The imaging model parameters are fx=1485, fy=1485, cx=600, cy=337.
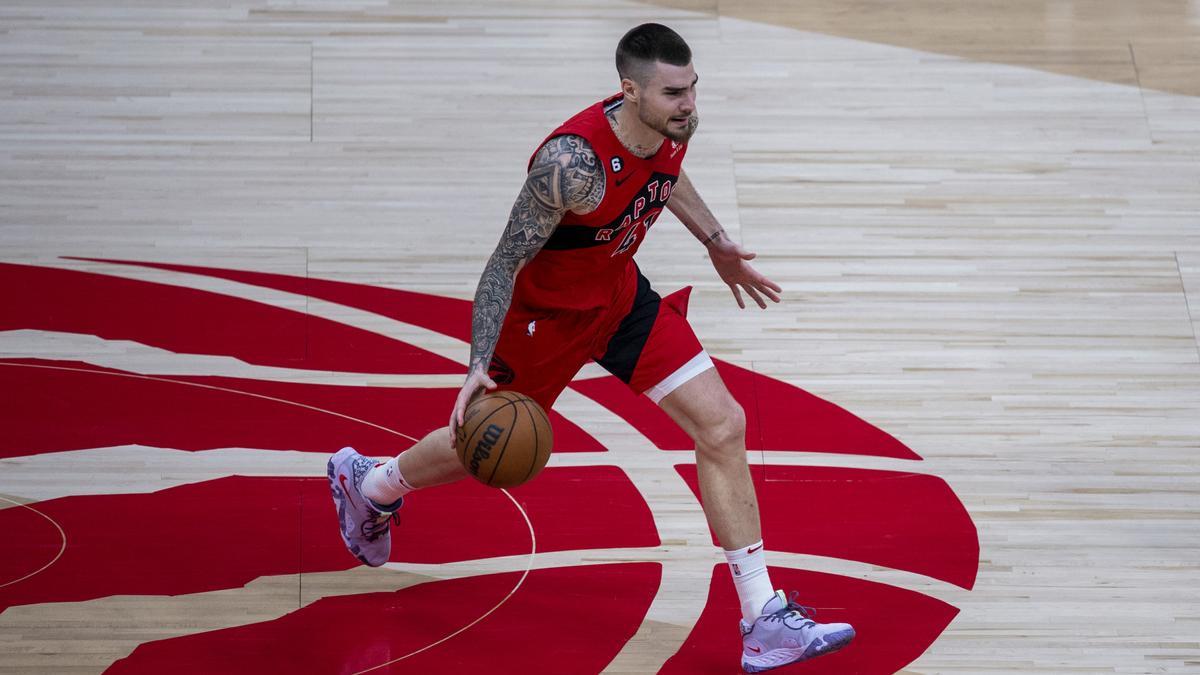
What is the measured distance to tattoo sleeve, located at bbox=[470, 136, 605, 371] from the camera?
4.00 meters

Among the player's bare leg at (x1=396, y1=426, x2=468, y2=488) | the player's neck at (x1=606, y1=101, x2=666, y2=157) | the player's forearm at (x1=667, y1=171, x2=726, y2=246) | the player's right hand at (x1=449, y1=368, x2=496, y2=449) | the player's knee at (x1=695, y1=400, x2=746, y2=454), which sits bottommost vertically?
the player's bare leg at (x1=396, y1=426, x2=468, y2=488)

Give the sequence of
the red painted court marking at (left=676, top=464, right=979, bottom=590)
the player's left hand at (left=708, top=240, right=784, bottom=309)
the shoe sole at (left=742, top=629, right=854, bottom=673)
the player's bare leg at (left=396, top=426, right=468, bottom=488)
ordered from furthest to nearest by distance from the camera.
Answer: the red painted court marking at (left=676, top=464, right=979, bottom=590) < the player's left hand at (left=708, top=240, right=784, bottom=309) < the player's bare leg at (left=396, top=426, right=468, bottom=488) < the shoe sole at (left=742, top=629, right=854, bottom=673)

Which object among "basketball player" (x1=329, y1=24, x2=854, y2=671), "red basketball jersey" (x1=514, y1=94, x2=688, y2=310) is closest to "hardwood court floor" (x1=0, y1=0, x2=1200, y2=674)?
"basketball player" (x1=329, y1=24, x2=854, y2=671)

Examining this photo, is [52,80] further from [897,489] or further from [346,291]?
[897,489]

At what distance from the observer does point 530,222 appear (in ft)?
13.3

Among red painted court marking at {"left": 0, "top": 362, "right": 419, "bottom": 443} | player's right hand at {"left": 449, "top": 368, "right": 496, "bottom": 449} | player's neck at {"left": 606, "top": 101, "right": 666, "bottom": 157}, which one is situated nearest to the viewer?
player's right hand at {"left": 449, "top": 368, "right": 496, "bottom": 449}

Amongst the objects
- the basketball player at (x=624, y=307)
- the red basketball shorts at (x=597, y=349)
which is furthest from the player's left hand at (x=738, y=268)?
the red basketball shorts at (x=597, y=349)

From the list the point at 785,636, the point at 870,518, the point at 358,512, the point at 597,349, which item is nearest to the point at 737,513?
the point at 785,636

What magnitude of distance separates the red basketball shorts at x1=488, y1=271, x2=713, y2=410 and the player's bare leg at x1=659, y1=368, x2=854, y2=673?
0.08 metres

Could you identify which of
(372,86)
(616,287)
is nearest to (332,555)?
(616,287)

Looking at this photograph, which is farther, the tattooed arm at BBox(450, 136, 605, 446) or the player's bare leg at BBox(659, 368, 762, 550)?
the player's bare leg at BBox(659, 368, 762, 550)

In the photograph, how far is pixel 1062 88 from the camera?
6.93m

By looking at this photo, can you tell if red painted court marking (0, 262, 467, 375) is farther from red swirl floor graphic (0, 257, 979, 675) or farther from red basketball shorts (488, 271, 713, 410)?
red basketball shorts (488, 271, 713, 410)

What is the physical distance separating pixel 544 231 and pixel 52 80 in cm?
370
